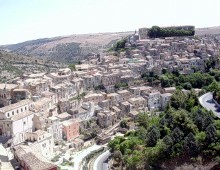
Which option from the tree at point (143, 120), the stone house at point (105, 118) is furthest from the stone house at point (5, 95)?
the tree at point (143, 120)

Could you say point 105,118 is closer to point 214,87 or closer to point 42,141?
point 42,141

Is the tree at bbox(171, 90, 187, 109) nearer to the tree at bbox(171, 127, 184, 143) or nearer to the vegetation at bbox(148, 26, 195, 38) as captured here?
the tree at bbox(171, 127, 184, 143)

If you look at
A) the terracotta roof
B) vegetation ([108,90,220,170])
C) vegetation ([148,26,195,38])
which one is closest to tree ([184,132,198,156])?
vegetation ([108,90,220,170])

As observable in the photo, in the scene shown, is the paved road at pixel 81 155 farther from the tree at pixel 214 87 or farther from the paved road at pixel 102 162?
the tree at pixel 214 87

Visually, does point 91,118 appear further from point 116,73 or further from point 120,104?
point 116,73

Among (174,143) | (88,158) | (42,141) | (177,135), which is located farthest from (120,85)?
(174,143)
